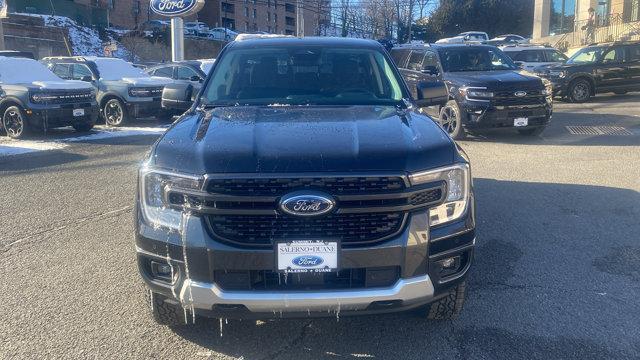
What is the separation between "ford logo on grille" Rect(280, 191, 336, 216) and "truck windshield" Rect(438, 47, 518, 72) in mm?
9550

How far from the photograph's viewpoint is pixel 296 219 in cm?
307

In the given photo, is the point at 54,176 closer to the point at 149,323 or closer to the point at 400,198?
the point at 149,323

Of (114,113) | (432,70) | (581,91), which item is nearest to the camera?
(432,70)

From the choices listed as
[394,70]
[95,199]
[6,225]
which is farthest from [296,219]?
[95,199]

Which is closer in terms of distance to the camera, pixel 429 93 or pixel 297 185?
pixel 297 185

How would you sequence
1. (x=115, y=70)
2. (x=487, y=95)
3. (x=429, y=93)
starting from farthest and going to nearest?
(x=115, y=70), (x=487, y=95), (x=429, y=93)

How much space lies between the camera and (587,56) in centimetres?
1867

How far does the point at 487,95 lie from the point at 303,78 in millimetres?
6814

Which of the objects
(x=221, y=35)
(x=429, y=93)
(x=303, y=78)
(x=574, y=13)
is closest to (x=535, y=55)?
(x=429, y=93)

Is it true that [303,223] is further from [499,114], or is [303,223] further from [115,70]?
[115,70]

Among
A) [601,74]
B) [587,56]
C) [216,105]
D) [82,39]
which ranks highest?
[82,39]

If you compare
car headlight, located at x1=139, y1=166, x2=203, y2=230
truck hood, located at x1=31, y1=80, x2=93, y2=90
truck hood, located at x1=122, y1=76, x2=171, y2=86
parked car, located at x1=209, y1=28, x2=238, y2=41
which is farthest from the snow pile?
car headlight, located at x1=139, y1=166, x2=203, y2=230

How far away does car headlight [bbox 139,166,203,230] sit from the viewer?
3.15 meters

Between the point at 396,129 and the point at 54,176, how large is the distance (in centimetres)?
667
